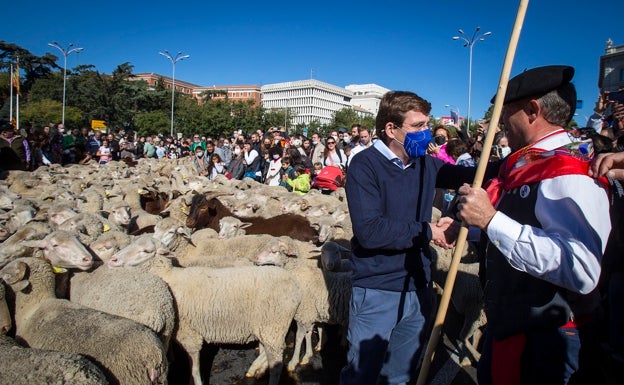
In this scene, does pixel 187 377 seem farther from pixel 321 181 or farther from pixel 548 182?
pixel 321 181

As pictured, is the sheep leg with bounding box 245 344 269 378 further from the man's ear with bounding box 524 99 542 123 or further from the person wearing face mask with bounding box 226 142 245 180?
the person wearing face mask with bounding box 226 142 245 180

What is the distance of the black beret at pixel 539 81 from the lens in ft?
5.28

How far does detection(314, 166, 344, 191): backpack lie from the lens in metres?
9.55

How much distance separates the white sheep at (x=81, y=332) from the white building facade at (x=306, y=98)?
408 ft

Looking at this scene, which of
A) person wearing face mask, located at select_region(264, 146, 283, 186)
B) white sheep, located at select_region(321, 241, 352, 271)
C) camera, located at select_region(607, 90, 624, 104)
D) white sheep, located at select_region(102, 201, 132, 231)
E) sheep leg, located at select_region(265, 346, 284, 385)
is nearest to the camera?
sheep leg, located at select_region(265, 346, 284, 385)

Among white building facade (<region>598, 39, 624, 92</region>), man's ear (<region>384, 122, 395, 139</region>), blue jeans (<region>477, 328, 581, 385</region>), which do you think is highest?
white building facade (<region>598, 39, 624, 92</region>)

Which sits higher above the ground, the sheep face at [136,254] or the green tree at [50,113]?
the green tree at [50,113]

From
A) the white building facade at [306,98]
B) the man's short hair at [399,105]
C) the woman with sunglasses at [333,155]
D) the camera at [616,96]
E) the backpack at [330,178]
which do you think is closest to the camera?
the man's short hair at [399,105]

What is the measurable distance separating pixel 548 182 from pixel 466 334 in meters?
3.09

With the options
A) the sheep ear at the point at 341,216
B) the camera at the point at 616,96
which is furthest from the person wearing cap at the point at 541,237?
the camera at the point at 616,96

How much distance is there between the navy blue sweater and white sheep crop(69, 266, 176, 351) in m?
1.81

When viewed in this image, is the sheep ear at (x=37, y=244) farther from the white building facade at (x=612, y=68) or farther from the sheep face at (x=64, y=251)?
the white building facade at (x=612, y=68)

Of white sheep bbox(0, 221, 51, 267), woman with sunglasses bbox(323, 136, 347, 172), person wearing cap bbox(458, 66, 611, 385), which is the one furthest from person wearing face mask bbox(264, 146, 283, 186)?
person wearing cap bbox(458, 66, 611, 385)

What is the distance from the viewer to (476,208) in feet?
5.11
